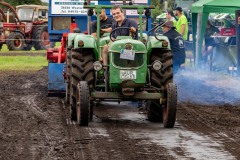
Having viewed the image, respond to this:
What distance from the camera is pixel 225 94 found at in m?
17.5

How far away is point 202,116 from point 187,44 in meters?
16.4

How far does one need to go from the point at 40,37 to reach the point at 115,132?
91.4 feet

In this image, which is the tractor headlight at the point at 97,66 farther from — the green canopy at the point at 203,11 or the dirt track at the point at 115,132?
the green canopy at the point at 203,11

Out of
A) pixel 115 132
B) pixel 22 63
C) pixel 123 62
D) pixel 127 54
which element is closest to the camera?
pixel 115 132

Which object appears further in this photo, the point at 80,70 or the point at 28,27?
the point at 28,27

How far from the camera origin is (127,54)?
11.8 m

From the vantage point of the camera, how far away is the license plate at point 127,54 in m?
11.8

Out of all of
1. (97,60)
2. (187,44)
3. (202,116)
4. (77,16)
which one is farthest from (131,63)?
(187,44)

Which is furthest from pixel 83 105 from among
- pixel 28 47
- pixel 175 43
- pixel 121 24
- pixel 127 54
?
pixel 28 47

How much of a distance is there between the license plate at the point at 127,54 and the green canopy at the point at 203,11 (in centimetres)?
1066

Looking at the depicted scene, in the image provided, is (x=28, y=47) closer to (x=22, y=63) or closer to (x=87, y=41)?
(x=22, y=63)

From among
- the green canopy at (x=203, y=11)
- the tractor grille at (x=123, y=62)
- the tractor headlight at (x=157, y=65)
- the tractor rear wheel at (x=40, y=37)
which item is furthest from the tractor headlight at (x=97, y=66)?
the tractor rear wheel at (x=40, y=37)

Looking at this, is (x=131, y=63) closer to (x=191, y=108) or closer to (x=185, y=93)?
(x=191, y=108)

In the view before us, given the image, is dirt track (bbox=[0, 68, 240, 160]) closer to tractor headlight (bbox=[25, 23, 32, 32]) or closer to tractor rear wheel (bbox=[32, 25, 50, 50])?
tractor rear wheel (bbox=[32, 25, 50, 50])
